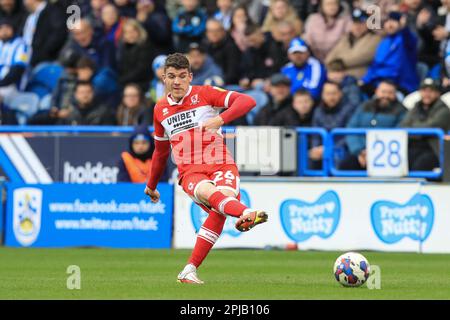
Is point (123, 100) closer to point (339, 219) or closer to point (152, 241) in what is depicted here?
point (152, 241)

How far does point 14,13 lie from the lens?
Answer: 25.6m

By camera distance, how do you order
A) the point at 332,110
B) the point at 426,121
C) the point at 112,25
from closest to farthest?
the point at 426,121
the point at 332,110
the point at 112,25

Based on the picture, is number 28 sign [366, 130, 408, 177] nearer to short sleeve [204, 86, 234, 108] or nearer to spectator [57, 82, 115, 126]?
spectator [57, 82, 115, 126]

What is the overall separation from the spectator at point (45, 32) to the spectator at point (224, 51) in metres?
3.63

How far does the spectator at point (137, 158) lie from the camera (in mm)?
20094

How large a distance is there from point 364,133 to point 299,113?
163cm

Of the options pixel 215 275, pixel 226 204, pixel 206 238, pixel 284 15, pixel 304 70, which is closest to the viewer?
pixel 226 204

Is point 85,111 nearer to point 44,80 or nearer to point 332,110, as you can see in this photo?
point 44,80

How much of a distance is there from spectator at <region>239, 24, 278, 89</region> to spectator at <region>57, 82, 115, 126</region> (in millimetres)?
2564

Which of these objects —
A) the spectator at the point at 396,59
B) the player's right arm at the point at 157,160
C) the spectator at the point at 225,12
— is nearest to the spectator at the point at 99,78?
the spectator at the point at 225,12

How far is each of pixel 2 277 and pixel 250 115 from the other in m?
8.94

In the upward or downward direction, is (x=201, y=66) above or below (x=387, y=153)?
above

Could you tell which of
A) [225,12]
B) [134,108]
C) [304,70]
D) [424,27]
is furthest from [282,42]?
[134,108]

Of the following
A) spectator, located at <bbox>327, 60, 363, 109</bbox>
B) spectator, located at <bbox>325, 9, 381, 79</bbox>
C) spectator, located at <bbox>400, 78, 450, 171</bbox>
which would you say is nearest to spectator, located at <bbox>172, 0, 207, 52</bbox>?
spectator, located at <bbox>325, 9, 381, 79</bbox>
